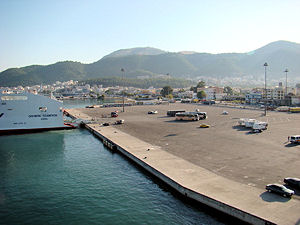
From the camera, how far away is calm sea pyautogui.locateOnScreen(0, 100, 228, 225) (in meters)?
13.5

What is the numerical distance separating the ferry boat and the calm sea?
1223 centimetres

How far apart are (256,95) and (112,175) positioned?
90.1 meters

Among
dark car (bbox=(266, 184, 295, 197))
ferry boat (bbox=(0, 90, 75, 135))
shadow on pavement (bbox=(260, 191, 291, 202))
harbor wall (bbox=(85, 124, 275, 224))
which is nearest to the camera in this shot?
harbor wall (bbox=(85, 124, 275, 224))

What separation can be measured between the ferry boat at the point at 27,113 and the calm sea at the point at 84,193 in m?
12.2

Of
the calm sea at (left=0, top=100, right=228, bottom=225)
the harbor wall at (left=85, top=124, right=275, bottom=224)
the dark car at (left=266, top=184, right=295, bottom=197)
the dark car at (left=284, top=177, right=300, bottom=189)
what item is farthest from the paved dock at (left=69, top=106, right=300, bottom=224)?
the dark car at (left=284, top=177, right=300, bottom=189)

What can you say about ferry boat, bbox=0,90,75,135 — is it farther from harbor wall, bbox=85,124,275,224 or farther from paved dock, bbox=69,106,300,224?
harbor wall, bbox=85,124,275,224

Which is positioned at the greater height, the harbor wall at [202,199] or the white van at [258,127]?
the white van at [258,127]

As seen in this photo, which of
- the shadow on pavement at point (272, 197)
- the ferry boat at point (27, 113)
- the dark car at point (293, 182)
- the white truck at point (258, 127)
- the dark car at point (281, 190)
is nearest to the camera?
the shadow on pavement at point (272, 197)

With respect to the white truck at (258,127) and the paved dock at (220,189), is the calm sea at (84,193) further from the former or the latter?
the white truck at (258,127)

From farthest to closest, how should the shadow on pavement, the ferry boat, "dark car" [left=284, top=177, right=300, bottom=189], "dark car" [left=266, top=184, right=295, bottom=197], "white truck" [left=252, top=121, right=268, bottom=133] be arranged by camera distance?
the ferry boat → "white truck" [left=252, top=121, right=268, bottom=133] → "dark car" [left=284, top=177, right=300, bottom=189] → "dark car" [left=266, top=184, right=295, bottom=197] → the shadow on pavement

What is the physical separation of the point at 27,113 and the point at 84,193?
26760 millimetres

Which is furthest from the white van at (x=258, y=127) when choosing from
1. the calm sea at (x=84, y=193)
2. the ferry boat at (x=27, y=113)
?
the ferry boat at (x=27, y=113)

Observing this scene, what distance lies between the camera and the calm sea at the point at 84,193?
1353 centimetres

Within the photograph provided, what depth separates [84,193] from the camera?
1670 centimetres
